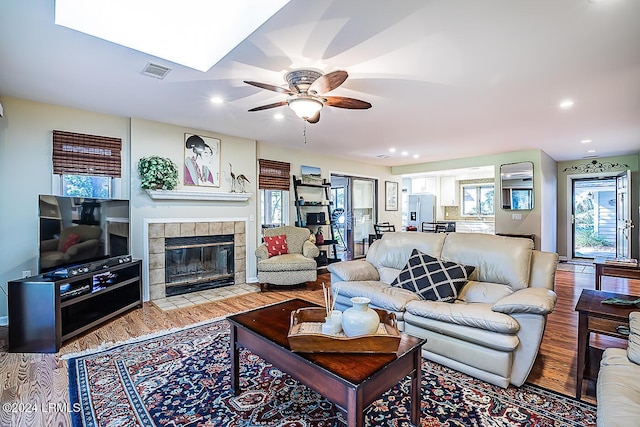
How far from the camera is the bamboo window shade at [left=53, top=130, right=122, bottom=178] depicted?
144 inches

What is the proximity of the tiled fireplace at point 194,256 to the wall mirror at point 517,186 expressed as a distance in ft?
17.3

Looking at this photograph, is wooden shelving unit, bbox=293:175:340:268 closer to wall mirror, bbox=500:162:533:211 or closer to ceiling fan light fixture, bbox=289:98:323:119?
ceiling fan light fixture, bbox=289:98:323:119

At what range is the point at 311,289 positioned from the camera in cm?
488

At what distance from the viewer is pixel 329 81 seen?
2.41 m

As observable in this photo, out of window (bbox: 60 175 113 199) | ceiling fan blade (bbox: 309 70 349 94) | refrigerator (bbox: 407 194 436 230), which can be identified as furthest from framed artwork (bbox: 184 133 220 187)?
refrigerator (bbox: 407 194 436 230)

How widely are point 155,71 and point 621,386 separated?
3.62 m

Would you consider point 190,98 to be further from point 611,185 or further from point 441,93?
point 611,185

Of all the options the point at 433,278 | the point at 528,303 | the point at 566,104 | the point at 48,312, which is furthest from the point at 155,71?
the point at 566,104

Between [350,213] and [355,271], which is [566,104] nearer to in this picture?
[355,271]

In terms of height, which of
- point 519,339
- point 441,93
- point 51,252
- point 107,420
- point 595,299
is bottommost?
point 107,420

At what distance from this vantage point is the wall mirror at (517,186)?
617 cm

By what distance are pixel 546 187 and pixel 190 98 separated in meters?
6.80

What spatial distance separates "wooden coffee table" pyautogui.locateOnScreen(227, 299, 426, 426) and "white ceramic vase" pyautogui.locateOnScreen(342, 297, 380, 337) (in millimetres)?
110

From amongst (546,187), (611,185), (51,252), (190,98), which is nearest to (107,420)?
(51,252)
